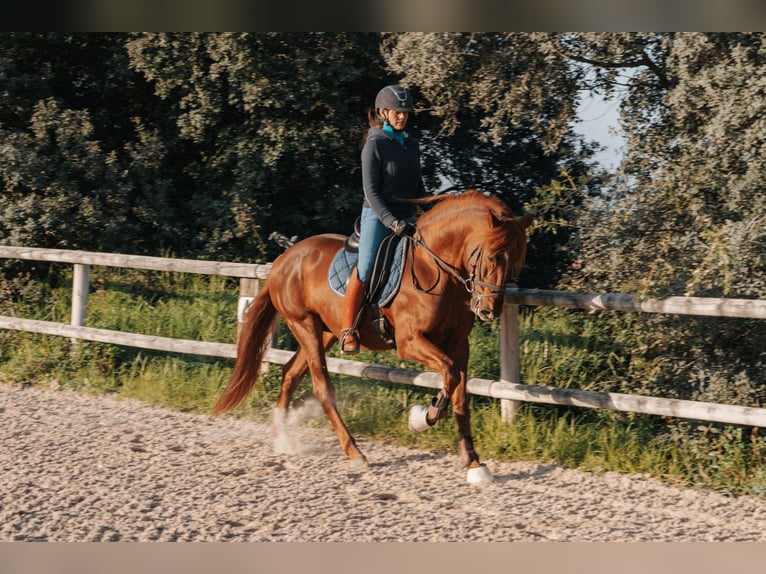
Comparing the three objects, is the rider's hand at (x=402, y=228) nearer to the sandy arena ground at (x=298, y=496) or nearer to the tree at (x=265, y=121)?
the sandy arena ground at (x=298, y=496)

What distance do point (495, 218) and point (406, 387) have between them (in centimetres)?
268

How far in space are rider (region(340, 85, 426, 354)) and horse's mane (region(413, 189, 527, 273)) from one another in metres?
0.23

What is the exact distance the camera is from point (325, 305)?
7.25 meters

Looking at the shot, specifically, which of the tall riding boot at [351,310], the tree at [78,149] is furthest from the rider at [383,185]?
the tree at [78,149]

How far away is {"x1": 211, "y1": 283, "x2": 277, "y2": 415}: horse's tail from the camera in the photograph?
773 cm

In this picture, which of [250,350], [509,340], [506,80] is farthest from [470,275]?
[506,80]

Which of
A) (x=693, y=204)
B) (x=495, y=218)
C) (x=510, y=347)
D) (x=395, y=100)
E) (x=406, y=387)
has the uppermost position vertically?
(x=395, y=100)

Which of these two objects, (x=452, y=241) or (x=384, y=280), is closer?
(x=452, y=241)

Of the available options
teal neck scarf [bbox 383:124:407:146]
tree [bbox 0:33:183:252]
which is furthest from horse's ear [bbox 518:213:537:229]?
tree [bbox 0:33:183:252]

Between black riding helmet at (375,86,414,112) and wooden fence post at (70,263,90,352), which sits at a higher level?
black riding helmet at (375,86,414,112)

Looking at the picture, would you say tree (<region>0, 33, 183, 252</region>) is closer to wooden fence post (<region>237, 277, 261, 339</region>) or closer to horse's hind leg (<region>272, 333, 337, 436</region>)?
wooden fence post (<region>237, 277, 261, 339</region>)

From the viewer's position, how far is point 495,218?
20.0ft

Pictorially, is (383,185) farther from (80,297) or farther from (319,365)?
(80,297)
